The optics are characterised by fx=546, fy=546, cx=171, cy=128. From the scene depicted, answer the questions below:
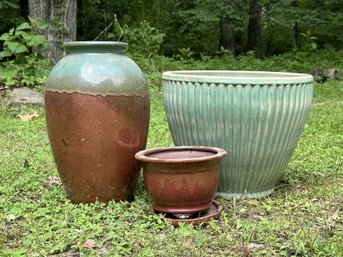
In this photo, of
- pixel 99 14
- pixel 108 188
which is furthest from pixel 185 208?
pixel 99 14

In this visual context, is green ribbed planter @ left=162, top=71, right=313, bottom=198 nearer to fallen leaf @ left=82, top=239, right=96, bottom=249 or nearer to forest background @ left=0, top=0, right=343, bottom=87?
fallen leaf @ left=82, top=239, right=96, bottom=249

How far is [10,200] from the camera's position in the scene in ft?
10.8

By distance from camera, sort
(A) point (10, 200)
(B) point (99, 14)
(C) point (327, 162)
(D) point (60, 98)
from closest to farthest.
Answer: (D) point (60, 98)
(A) point (10, 200)
(C) point (327, 162)
(B) point (99, 14)

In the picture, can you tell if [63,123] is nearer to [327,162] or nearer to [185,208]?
[185,208]

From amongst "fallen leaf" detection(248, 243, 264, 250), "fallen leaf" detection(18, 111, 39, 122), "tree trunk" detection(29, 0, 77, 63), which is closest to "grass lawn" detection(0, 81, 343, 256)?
"fallen leaf" detection(248, 243, 264, 250)

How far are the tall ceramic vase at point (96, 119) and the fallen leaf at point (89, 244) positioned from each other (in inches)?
22.0

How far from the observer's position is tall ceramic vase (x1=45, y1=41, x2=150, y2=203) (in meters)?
3.02

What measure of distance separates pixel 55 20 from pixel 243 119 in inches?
253

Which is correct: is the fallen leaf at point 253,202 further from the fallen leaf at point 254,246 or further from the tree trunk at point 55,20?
the tree trunk at point 55,20

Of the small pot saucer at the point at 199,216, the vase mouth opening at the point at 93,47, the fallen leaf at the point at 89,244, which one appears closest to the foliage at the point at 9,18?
the vase mouth opening at the point at 93,47

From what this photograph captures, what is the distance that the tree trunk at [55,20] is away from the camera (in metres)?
8.85

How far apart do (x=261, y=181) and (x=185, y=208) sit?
0.69 m

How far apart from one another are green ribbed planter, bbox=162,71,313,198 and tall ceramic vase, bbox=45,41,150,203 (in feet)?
0.86

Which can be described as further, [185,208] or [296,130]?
[296,130]
